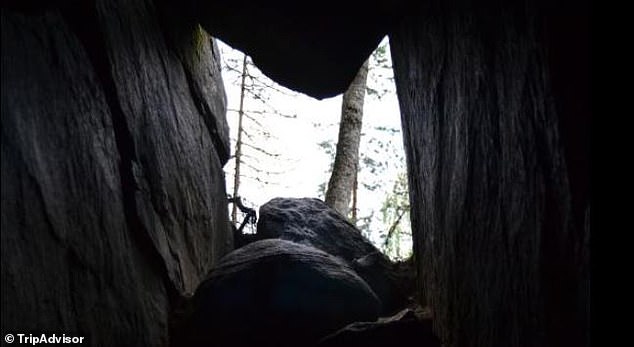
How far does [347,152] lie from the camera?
11383 mm

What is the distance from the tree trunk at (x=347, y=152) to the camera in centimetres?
1109

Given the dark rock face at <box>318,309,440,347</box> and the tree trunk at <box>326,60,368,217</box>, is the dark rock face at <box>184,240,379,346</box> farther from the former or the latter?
the tree trunk at <box>326,60,368,217</box>

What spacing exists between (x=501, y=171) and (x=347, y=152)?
777 centimetres

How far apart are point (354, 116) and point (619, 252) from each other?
30.9 ft

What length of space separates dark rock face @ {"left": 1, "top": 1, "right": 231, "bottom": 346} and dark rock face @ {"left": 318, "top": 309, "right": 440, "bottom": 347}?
5.42ft

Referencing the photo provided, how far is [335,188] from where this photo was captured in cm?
1115

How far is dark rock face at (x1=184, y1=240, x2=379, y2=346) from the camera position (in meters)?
5.03

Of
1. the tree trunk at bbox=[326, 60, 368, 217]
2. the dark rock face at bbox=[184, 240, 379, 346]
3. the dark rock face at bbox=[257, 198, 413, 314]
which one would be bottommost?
the dark rock face at bbox=[184, 240, 379, 346]

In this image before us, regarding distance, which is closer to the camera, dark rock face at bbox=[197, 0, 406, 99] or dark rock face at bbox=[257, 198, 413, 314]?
dark rock face at bbox=[197, 0, 406, 99]

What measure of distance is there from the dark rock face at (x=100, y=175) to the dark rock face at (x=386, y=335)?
5.42 feet

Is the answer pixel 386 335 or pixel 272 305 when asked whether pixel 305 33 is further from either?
pixel 386 335

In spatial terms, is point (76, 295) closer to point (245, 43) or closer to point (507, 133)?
point (507, 133)

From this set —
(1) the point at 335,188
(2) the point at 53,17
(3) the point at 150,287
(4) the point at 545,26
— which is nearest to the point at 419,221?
(3) the point at 150,287

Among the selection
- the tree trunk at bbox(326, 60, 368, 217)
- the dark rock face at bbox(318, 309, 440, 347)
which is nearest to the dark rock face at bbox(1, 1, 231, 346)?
the dark rock face at bbox(318, 309, 440, 347)
